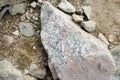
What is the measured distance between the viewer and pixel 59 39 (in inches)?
115

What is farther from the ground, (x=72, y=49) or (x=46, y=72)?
(x=72, y=49)

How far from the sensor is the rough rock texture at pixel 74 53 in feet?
9.23

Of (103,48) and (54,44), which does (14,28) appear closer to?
(54,44)

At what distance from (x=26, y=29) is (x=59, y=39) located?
32 cm

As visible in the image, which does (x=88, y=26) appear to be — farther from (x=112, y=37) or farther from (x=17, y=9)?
(x=17, y=9)

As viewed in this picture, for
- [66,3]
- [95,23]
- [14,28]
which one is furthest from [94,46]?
[14,28]

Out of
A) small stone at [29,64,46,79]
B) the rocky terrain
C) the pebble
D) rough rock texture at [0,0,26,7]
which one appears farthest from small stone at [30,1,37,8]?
the pebble

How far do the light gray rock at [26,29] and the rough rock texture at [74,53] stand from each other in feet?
0.40

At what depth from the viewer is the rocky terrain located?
2830 millimetres

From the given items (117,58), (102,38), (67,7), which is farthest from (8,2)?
(117,58)

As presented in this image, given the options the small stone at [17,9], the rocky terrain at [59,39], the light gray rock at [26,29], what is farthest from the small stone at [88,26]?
the small stone at [17,9]

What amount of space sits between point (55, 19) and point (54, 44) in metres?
0.22

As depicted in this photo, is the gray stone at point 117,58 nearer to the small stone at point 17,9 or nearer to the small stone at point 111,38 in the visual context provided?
the small stone at point 111,38

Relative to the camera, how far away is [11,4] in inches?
123
